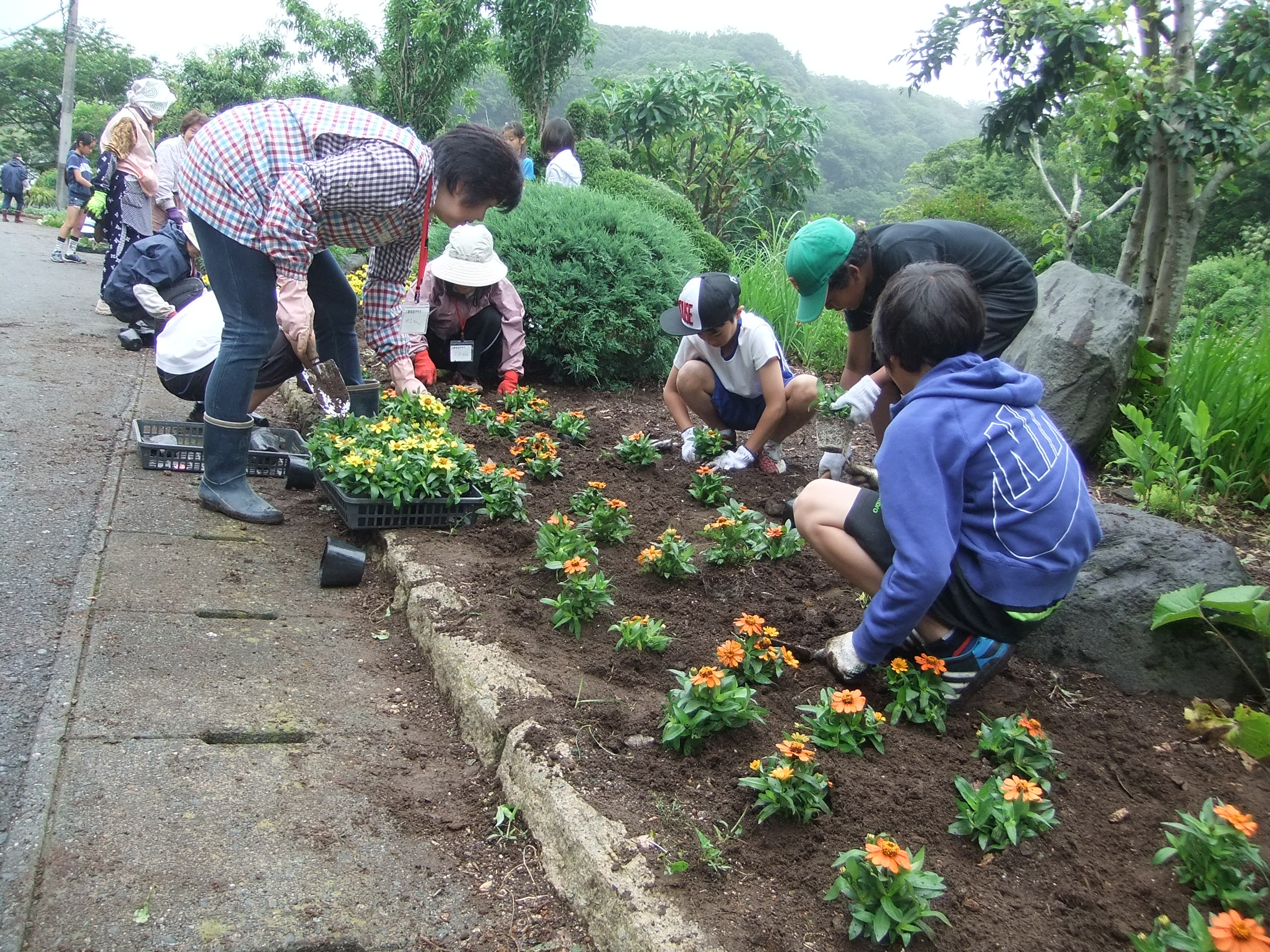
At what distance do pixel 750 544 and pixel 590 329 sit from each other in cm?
296

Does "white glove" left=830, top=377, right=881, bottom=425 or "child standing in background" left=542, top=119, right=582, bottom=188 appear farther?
"child standing in background" left=542, top=119, right=582, bottom=188

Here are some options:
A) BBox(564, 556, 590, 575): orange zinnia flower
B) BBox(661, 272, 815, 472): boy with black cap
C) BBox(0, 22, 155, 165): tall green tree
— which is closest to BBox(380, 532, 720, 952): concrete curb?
BBox(564, 556, 590, 575): orange zinnia flower

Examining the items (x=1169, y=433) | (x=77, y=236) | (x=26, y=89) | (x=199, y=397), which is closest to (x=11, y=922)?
(x=199, y=397)

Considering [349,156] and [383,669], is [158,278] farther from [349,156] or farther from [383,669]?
[383,669]

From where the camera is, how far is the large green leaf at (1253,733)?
2.22 metres

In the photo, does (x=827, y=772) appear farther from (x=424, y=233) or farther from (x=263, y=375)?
(x=263, y=375)

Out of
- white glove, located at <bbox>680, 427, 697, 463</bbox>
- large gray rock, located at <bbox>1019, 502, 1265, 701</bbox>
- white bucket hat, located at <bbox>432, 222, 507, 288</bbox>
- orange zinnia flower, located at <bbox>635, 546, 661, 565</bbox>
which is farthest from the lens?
white bucket hat, located at <bbox>432, 222, 507, 288</bbox>

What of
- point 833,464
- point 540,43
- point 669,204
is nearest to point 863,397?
point 833,464

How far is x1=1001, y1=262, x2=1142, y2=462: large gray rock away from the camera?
4426 millimetres

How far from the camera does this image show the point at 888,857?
1633mm

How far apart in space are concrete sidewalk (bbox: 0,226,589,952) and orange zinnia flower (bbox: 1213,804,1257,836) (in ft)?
4.11

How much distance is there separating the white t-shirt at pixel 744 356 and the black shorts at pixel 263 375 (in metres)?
1.88

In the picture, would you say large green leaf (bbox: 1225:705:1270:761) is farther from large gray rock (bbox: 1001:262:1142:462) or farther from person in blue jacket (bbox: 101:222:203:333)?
person in blue jacket (bbox: 101:222:203:333)

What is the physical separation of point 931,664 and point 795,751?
0.57 meters
